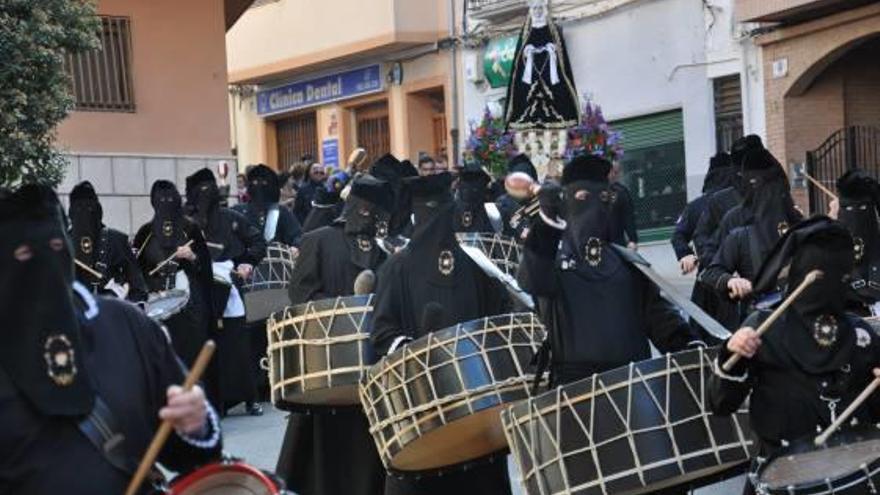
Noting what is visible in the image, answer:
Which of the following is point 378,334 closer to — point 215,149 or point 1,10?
point 1,10

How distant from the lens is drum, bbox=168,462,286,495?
5.16 m

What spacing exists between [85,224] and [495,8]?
18.3m

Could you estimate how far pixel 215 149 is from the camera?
72.9 ft

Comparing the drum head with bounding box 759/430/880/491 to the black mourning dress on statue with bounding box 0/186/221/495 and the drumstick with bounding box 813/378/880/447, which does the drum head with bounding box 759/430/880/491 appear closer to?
the drumstick with bounding box 813/378/880/447

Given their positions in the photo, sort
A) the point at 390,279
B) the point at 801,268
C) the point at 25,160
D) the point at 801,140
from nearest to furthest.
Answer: the point at 801,268
the point at 390,279
the point at 25,160
the point at 801,140

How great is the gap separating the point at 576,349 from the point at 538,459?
114 cm

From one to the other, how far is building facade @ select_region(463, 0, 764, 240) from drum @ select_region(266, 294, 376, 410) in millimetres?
17036

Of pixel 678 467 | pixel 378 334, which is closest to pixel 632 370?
pixel 678 467

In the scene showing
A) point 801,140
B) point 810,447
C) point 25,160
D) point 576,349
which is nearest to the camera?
point 810,447

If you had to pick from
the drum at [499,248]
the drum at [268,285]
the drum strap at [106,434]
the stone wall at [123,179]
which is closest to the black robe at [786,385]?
the drum strap at [106,434]

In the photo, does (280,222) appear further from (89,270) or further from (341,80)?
(341,80)

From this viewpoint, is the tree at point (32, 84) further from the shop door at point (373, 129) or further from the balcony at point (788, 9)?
the shop door at point (373, 129)

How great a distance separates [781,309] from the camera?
654 centimetres

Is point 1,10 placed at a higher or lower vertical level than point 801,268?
higher
